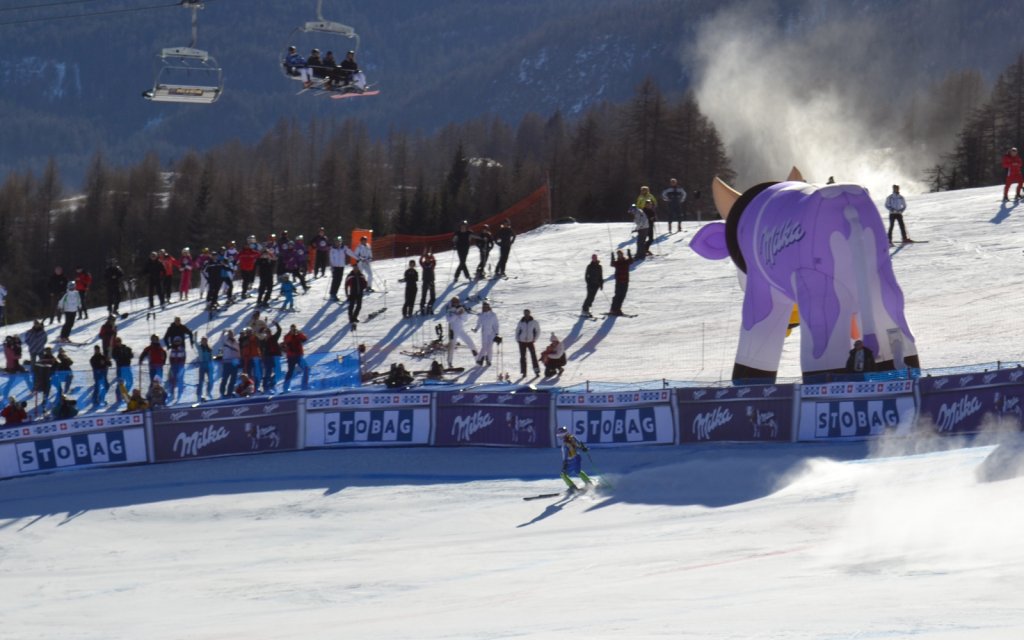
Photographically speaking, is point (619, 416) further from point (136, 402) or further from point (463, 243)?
point (463, 243)

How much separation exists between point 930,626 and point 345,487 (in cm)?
1124

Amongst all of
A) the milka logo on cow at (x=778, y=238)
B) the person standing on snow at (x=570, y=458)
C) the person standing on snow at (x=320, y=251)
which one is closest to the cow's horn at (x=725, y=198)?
the milka logo on cow at (x=778, y=238)

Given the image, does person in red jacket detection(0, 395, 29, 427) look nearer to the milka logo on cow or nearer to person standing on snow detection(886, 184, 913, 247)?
the milka logo on cow

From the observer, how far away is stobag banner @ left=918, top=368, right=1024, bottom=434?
1988cm

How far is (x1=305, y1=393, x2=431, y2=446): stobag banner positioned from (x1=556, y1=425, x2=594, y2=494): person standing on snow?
3684 mm

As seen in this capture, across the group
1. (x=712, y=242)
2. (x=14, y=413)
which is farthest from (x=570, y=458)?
(x=14, y=413)

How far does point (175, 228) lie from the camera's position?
106062mm

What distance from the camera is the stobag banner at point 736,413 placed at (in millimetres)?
20984

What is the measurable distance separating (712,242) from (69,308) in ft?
47.1

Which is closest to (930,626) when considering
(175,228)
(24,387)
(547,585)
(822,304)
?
(547,585)

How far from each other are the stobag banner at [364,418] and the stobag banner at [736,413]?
411 cm

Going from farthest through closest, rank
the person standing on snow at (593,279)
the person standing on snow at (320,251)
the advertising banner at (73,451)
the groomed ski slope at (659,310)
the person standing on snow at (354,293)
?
1. the person standing on snow at (320,251)
2. the person standing on snow at (354,293)
3. the person standing on snow at (593,279)
4. the groomed ski slope at (659,310)
5. the advertising banner at (73,451)

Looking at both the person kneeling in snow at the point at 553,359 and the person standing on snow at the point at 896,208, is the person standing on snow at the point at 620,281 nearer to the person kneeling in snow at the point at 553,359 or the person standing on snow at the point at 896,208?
the person kneeling in snow at the point at 553,359

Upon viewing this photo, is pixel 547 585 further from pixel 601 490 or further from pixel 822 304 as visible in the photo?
pixel 822 304
